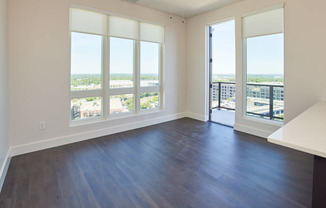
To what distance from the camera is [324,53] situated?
9.71 feet

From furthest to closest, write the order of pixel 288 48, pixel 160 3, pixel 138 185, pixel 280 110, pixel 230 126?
pixel 230 126
pixel 160 3
pixel 280 110
pixel 288 48
pixel 138 185

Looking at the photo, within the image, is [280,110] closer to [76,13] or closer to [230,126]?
[230,126]

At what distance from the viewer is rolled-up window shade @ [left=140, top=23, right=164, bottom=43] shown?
4455 mm

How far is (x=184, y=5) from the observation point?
431cm

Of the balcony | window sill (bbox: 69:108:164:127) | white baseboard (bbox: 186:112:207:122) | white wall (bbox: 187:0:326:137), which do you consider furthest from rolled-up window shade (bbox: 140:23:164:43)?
the balcony

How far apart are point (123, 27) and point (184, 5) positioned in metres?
1.54

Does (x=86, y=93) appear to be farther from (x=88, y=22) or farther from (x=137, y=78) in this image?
(x=88, y=22)

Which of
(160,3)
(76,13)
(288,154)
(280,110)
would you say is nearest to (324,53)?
(280,110)

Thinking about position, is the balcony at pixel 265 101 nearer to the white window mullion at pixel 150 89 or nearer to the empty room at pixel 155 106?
the empty room at pixel 155 106

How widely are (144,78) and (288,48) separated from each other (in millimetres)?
3093

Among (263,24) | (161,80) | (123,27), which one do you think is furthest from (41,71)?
(263,24)

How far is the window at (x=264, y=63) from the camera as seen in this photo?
359cm

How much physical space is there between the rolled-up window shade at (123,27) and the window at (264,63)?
2478mm

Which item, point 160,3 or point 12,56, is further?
point 160,3
